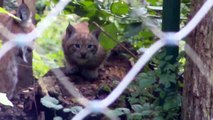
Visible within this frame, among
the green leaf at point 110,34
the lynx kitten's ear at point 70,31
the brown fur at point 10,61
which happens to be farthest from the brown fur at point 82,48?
the green leaf at point 110,34

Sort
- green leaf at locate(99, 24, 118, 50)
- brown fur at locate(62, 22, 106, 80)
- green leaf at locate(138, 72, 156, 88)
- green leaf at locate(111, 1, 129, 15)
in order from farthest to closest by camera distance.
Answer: brown fur at locate(62, 22, 106, 80) < green leaf at locate(99, 24, 118, 50) < green leaf at locate(111, 1, 129, 15) < green leaf at locate(138, 72, 156, 88)

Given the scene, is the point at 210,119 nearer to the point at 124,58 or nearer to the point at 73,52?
the point at 124,58

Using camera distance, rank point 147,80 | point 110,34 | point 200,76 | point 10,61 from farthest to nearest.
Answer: point 10,61 → point 110,34 → point 147,80 → point 200,76

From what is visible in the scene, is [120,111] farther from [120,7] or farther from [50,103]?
[120,7]

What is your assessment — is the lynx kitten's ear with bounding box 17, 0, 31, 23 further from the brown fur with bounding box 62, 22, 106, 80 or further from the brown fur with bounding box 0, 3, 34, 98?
the brown fur with bounding box 62, 22, 106, 80

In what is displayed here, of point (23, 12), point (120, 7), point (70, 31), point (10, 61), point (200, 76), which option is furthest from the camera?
point (70, 31)

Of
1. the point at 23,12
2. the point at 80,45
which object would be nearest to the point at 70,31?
the point at 80,45

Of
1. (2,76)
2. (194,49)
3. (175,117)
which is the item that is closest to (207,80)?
(194,49)

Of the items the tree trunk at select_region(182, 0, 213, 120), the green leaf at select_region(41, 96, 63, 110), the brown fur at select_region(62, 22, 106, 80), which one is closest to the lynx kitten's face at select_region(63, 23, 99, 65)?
the brown fur at select_region(62, 22, 106, 80)
